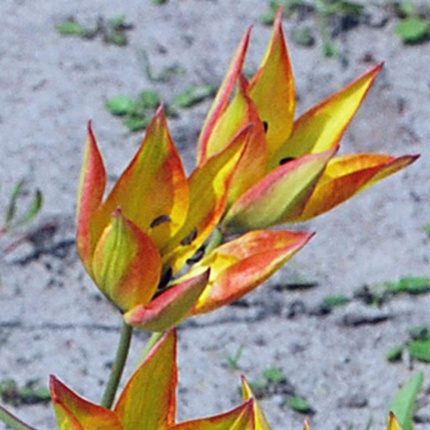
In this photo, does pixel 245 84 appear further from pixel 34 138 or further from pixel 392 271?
pixel 34 138

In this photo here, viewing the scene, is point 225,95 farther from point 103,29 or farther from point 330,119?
point 103,29

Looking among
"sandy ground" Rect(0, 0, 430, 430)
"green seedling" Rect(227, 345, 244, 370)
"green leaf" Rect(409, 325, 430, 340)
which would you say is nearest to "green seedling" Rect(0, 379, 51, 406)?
"sandy ground" Rect(0, 0, 430, 430)

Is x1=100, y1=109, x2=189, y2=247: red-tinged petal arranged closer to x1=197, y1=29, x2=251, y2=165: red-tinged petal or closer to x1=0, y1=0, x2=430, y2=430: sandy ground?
x1=197, y1=29, x2=251, y2=165: red-tinged petal

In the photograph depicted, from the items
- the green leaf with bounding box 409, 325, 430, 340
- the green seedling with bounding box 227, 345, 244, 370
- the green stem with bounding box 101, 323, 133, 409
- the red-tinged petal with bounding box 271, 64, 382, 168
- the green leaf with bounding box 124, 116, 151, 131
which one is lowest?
the green leaf with bounding box 409, 325, 430, 340

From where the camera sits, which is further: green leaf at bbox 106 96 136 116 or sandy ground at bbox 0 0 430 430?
green leaf at bbox 106 96 136 116

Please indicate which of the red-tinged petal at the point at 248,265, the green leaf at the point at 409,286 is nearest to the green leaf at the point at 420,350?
the green leaf at the point at 409,286

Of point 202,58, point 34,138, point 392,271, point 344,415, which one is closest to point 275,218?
point 344,415
